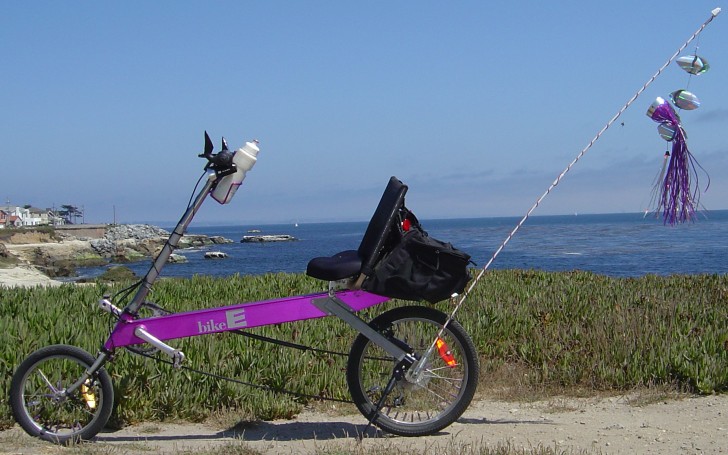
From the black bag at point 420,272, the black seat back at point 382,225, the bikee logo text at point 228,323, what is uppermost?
the black seat back at point 382,225

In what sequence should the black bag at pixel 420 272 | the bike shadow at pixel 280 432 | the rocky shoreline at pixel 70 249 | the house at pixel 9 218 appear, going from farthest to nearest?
the house at pixel 9 218 → the rocky shoreline at pixel 70 249 → the bike shadow at pixel 280 432 → the black bag at pixel 420 272

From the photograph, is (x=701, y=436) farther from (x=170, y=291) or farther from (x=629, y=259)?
(x=629, y=259)

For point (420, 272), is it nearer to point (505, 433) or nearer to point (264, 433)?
point (505, 433)

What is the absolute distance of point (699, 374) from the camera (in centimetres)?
669

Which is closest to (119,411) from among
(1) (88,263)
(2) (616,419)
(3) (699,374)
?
(2) (616,419)

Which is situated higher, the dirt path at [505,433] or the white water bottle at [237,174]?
the white water bottle at [237,174]

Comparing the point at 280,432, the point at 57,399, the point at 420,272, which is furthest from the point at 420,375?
the point at 57,399

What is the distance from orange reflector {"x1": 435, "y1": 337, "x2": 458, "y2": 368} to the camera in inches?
209

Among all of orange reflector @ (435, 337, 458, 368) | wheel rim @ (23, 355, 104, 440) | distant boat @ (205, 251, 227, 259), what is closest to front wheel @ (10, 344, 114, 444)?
wheel rim @ (23, 355, 104, 440)

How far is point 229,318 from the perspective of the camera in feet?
17.4


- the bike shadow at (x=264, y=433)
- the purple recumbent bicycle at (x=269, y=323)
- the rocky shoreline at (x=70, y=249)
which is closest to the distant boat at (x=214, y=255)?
the rocky shoreline at (x=70, y=249)

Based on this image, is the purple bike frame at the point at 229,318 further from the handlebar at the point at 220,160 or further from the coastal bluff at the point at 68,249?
the coastal bluff at the point at 68,249

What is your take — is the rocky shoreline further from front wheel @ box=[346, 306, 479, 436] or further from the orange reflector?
the orange reflector

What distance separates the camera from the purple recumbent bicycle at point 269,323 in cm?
525
